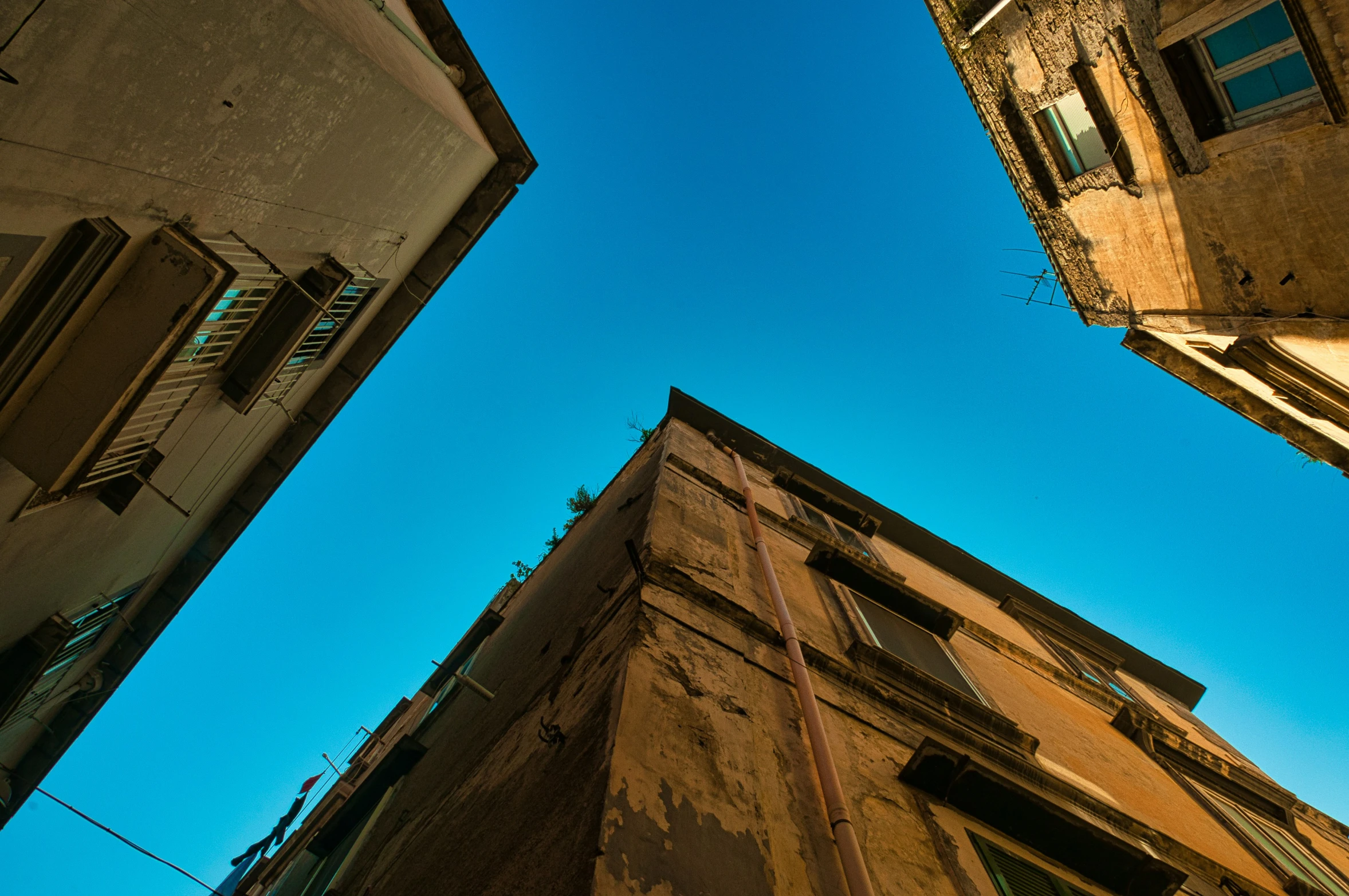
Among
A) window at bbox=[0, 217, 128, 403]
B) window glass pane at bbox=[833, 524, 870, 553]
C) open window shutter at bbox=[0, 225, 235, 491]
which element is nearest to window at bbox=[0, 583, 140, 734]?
open window shutter at bbox=[0, 225, 235, 491]

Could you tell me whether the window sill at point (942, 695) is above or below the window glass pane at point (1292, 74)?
below

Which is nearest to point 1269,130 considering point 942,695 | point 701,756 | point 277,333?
point 942,695

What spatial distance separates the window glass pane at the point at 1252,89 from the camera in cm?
676

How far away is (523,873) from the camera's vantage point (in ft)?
10.0

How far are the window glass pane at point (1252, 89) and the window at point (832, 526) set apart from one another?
23.0 ft

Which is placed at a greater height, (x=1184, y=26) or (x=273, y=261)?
(x=1184, y=26)

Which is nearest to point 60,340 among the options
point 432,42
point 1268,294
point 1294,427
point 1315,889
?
point 432,42

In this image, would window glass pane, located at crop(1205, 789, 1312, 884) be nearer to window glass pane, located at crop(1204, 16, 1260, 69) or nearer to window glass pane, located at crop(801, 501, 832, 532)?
window glass pane, located at crop(801, 501, 832, 532)

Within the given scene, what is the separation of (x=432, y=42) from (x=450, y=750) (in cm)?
929

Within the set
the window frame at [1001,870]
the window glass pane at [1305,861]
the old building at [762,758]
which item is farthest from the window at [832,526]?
the window frame at [1001,870]

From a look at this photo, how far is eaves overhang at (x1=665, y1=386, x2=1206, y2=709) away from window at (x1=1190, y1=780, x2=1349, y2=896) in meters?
5.51

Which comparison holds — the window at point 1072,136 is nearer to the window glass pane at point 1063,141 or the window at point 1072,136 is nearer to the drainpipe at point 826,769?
the window glass pane at point 1063,141

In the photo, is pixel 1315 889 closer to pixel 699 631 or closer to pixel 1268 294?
pixel 1268 294

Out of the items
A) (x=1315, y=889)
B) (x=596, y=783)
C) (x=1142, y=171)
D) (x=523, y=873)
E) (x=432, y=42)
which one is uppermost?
(x=1142, y=171)
